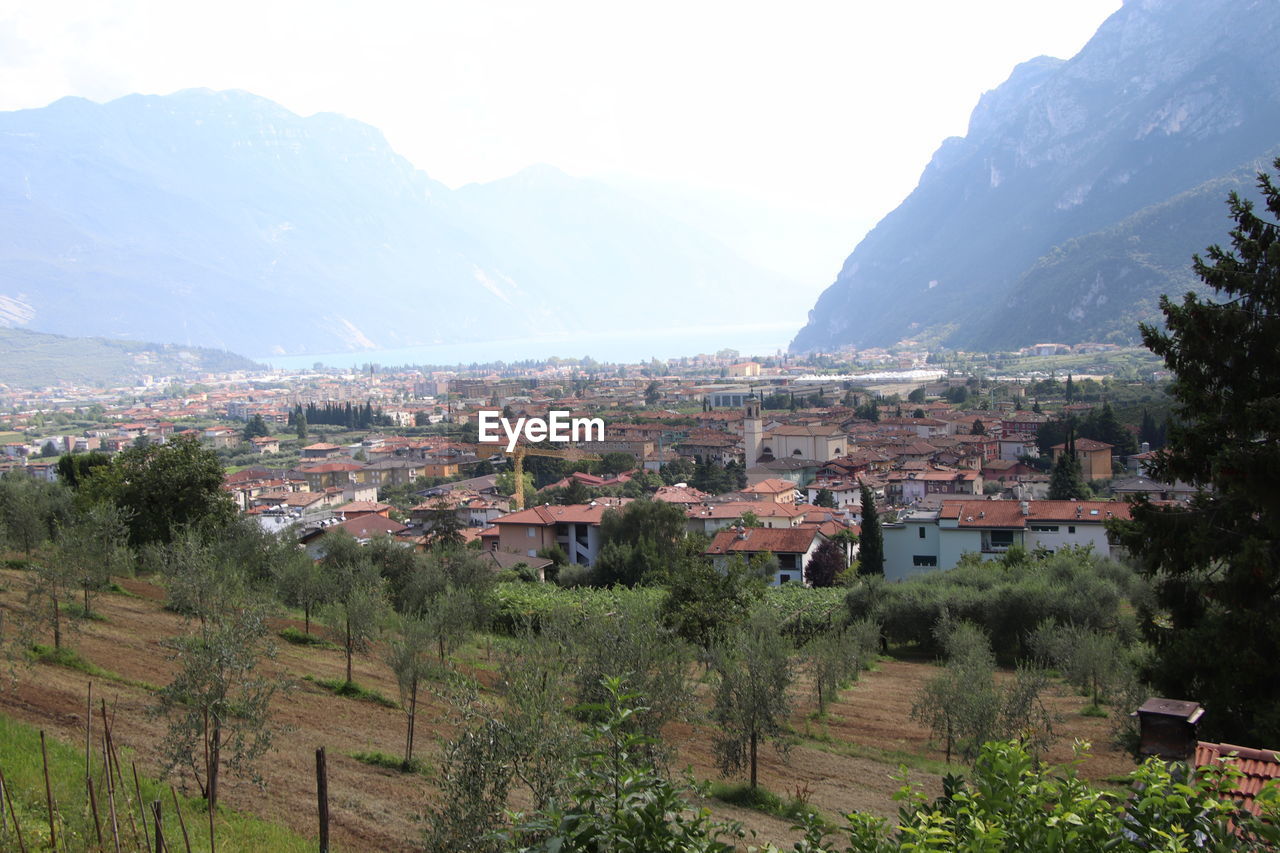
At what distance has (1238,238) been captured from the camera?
882 centimetres

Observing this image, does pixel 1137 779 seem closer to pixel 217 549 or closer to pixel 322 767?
pixel 322 767

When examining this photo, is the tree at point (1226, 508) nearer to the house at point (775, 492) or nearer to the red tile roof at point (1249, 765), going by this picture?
the red tile roof at point (1249, 765)

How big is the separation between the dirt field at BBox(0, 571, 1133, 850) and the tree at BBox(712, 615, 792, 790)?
40 centimetres

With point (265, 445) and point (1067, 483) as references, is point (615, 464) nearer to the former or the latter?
point (1067, 483)

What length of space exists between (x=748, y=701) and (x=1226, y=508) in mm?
5124

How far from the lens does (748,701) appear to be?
10.7 m

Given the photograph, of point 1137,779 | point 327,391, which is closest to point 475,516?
point 1137,779

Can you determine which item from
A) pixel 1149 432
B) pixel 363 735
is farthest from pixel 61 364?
pixel 363 735

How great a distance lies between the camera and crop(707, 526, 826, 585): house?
1157 inches

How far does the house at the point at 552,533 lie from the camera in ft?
108

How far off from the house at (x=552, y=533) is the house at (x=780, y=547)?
4.36 m

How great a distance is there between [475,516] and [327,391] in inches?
4491

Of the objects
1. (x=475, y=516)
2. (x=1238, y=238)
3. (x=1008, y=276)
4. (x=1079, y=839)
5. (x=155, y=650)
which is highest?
(x=1008, y=276)

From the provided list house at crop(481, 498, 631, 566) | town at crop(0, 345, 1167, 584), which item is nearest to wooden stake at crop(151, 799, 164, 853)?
town at crop(0, 345, 1167, 584)
